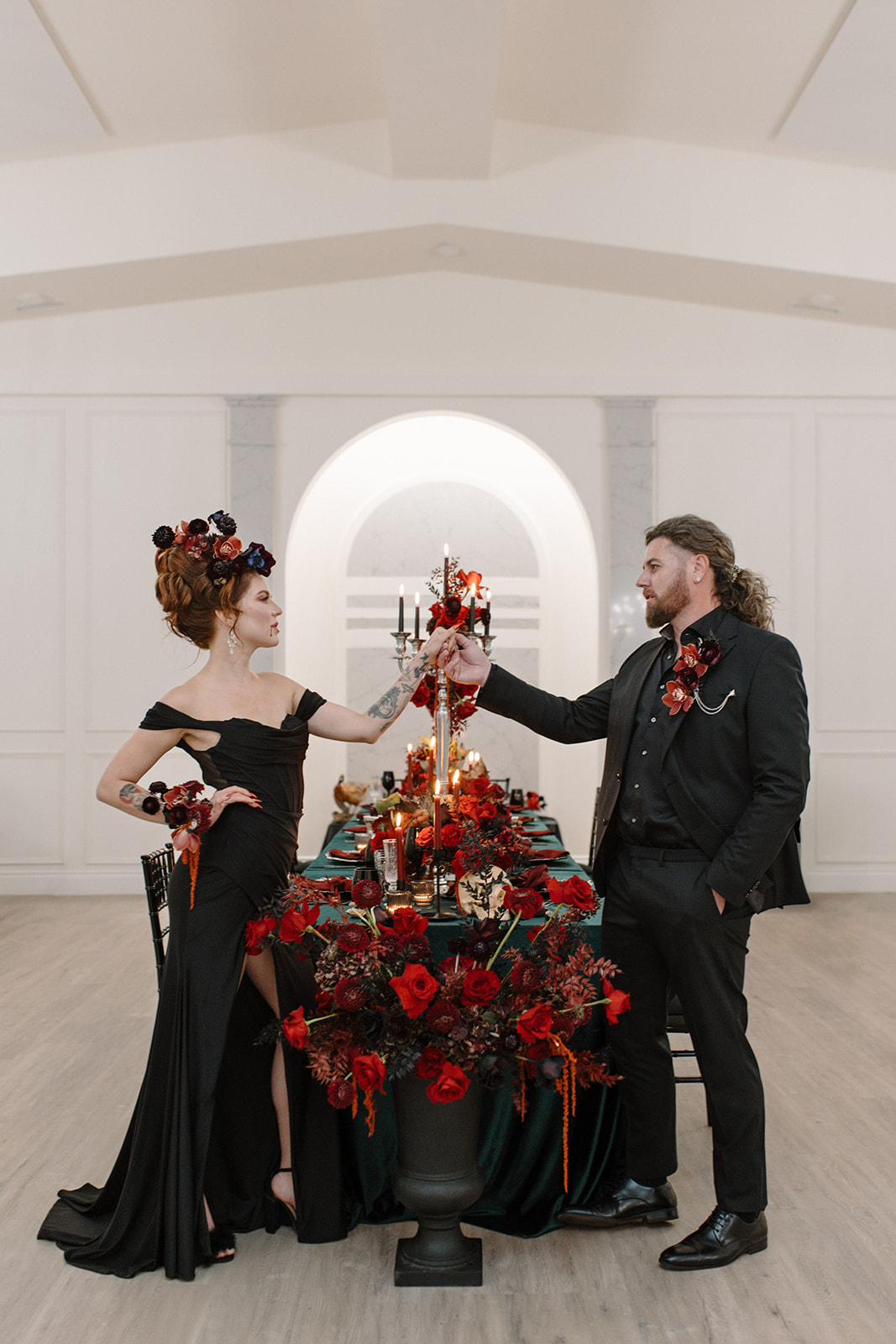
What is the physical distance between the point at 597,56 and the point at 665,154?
1.15 m

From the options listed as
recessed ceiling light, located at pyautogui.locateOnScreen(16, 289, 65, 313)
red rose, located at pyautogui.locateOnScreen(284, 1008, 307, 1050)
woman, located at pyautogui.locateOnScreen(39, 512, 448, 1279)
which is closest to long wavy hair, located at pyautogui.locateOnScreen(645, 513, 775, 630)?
woman, located at pyautogui.locateOnScreen(39, 512, 448, 1279)

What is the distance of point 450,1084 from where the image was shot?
2.30 m

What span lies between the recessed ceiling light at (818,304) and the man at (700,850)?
467cm

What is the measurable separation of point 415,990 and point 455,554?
247 inches

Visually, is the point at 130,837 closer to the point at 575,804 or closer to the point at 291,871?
the point at 575,804

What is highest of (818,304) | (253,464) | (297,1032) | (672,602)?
(818,304)

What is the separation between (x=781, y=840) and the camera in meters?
2.58

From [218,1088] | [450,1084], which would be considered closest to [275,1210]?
[218,1088]

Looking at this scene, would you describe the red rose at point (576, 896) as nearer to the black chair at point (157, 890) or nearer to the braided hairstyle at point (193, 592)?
the braided hairstyle at point (193, 592)

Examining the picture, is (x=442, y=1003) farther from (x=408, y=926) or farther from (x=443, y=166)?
(x=443, y=166)

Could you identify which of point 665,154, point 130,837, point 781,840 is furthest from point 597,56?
point 130,837

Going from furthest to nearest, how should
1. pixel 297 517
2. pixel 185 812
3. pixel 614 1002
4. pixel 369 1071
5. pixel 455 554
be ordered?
pixel 455 554
pixel 297 517
pixel 185 812
pixel 614 1002
pixel 369 1071

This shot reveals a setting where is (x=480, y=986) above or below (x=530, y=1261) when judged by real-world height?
above

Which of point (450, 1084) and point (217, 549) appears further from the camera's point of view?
point (217, 549)
